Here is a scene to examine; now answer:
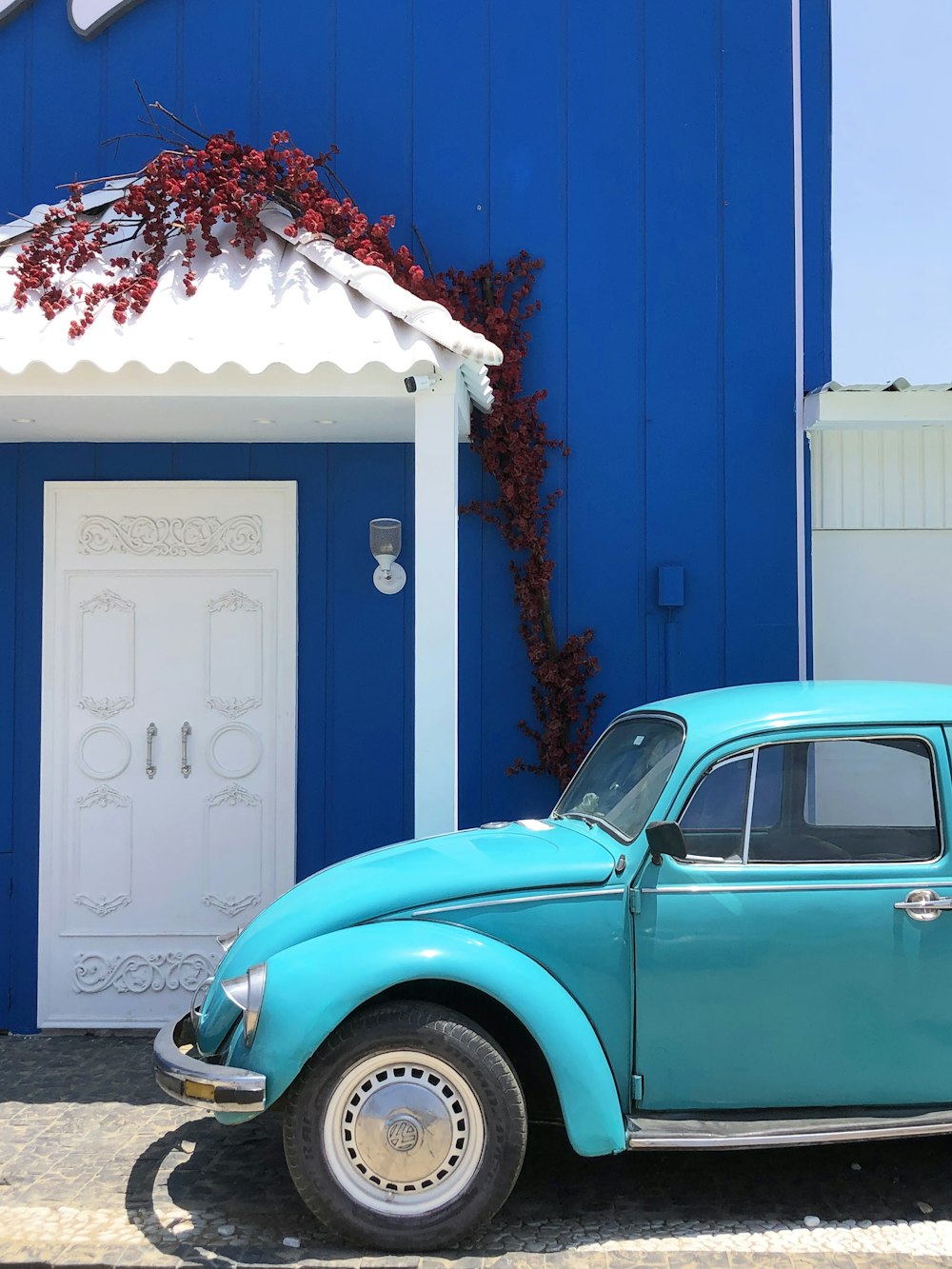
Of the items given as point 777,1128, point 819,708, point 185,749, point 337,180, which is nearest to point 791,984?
point 777,1128

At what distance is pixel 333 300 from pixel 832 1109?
3.77 m

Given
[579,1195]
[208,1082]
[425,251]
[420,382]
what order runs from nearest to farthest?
[208,1082]
[579,1195]
[420,382]
[425,251]

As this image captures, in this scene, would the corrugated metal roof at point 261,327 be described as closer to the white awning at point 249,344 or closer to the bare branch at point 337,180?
the white awning at point 249,344

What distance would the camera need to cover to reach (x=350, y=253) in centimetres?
596

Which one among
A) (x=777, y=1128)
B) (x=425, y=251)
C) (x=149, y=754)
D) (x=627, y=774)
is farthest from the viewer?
(x=425, y=251)

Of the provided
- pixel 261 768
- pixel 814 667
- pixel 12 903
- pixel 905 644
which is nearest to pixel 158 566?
pixel 261 768

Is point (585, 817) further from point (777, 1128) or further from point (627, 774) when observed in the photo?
point (777, 1128)

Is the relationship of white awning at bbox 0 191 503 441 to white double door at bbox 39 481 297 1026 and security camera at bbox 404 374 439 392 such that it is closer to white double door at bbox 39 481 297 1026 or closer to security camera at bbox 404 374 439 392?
security camera at bbox 404 374 439 392

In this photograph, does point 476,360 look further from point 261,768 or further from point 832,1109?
point 832,1109

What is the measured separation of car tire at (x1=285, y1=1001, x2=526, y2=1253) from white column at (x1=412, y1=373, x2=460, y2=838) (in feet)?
4.71

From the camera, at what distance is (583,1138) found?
3811mm

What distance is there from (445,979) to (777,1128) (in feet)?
3.84

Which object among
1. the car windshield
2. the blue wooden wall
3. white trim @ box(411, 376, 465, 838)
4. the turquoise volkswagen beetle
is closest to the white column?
white trim @ box(411, 376, 465, 838)

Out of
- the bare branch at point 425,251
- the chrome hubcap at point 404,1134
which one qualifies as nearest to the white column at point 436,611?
the chrome hubcap at point 404,1134
